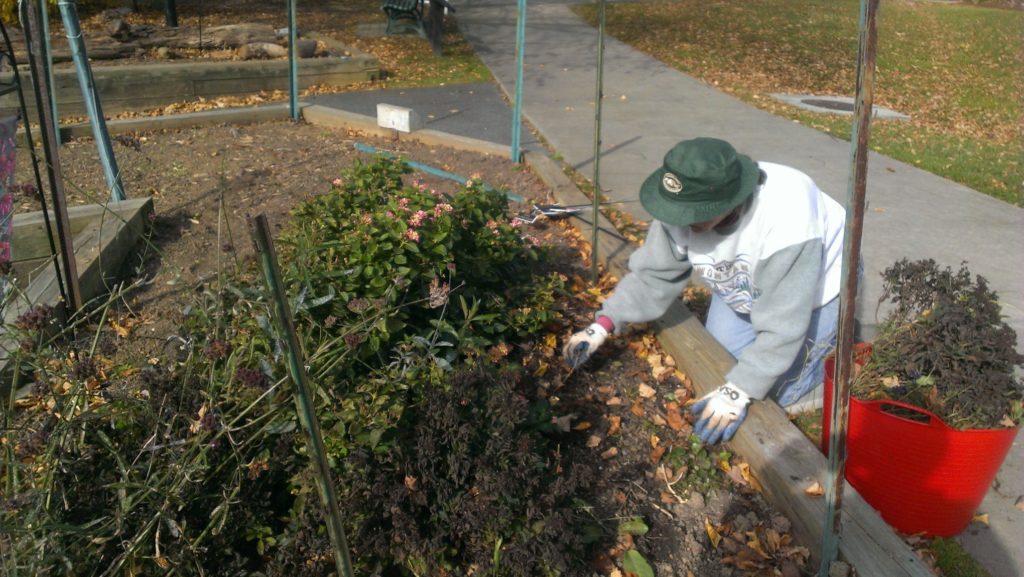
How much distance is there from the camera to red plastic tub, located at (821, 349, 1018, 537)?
2518mm

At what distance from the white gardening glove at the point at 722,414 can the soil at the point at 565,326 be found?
0.28ft

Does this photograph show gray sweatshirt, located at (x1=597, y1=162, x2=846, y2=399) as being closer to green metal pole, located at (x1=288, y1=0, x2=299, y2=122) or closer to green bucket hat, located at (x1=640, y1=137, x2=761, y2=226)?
green bucket hat, located at (x1=640, y1=137, x2=761, y2=226)

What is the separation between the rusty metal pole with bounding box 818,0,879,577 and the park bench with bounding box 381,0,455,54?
413 inches

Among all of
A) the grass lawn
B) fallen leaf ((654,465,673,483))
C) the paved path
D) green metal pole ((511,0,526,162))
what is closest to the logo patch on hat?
fallen leaf ((654,465,673,483))

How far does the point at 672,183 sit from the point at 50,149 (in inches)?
95.0

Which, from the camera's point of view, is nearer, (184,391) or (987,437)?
(184,391)

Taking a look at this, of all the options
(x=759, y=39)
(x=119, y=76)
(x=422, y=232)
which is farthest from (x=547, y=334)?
(x=759, y=39)

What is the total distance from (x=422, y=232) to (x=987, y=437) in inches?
76.5

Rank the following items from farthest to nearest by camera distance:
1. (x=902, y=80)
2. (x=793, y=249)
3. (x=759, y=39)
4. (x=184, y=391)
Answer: (x=759, y=39) < (x=902, y=80) < (x=793, y=249) < (x=184, y=391)

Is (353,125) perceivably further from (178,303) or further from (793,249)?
(793,249)

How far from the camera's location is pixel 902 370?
2668mm

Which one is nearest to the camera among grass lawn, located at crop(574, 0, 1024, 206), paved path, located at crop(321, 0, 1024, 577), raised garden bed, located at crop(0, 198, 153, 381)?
raised garden bed, located at crop(0, 198, 153, 381)

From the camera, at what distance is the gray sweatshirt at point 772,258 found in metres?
2.89

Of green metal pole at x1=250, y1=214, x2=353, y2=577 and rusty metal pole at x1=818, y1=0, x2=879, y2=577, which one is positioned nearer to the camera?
green metal pole at x1=250, y1=214, x2=353, y2=577
